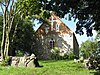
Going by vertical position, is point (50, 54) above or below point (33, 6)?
below

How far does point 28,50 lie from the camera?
62.6 m

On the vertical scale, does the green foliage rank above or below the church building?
below

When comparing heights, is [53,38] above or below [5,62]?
above

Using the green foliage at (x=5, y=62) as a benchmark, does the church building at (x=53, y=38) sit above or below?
above

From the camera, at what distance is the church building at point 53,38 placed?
63.4 metres

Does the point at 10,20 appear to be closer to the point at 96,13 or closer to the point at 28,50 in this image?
the point at 96,13

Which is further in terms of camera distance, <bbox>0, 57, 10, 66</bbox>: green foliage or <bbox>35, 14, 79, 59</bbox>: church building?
<bbox>35, 14, 79, 59</bbox>: church building

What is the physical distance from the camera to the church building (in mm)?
63438

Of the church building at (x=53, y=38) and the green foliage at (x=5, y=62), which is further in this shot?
the church building at (x=53, y=38)

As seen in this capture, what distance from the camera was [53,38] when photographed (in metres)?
64.8

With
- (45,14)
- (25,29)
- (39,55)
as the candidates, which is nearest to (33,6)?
(45,14)

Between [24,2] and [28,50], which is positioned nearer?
[24,2]

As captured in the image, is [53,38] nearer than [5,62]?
No

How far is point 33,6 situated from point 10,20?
5822mm
